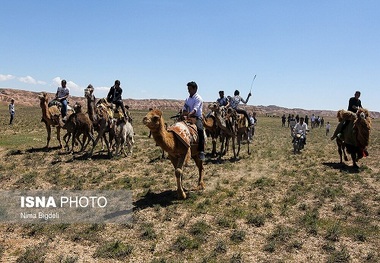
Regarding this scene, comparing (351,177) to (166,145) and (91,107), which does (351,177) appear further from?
(91,107)

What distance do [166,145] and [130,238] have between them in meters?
2.81

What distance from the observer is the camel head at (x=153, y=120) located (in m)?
8.20

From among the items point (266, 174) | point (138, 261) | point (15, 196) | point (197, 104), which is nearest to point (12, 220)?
point (15, 196)

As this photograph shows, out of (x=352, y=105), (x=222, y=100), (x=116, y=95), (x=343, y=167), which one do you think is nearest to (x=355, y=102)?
(x=352, y=105)

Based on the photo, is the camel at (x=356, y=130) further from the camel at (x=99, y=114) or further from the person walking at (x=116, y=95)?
the camel at (x=99, y=114)

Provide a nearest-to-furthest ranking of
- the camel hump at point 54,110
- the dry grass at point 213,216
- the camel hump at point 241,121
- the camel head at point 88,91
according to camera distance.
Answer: the dry grass at point 213,216
the camel head at point 88,91
the camel hump at point 241,121
the camel hump at point 54,110

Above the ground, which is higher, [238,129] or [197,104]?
[197,104]

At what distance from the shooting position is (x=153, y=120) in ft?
27.4

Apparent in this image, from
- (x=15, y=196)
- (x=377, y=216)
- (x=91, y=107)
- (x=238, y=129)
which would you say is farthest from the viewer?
(x=238, y=129)

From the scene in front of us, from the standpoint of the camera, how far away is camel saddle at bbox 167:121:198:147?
9273 millimetres

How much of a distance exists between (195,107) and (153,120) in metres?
2.13

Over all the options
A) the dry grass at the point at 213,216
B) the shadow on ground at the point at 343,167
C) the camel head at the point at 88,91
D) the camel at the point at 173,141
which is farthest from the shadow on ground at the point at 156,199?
the shadow on ground at the point at 343,167

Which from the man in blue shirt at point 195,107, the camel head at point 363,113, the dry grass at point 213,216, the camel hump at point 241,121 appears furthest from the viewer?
the camel hump at point 241,121

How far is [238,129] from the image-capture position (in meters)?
16.7
